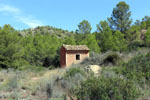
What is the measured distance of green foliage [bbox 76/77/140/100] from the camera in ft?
13.3

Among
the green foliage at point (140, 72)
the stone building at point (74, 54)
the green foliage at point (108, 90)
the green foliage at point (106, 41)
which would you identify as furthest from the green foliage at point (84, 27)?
the green foliage at point (108, 90)

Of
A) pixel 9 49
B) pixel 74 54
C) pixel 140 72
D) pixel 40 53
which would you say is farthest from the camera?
pixel 40 53

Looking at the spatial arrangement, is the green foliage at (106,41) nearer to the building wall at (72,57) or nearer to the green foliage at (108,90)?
the building wall at (72,57)

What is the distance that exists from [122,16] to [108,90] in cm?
3141

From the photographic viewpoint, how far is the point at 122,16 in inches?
1291

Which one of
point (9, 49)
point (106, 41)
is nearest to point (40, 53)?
point (9, 49)

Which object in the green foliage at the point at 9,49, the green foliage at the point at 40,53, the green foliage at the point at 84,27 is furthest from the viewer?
the green foliage at the point at 84,27

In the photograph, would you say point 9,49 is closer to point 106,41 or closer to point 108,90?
point 106,41

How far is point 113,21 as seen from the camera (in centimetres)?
3397

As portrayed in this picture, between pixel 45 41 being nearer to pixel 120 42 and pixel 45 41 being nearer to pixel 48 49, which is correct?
pixel 48 49

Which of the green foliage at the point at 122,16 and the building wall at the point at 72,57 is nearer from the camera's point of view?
the building wall at the point at 72,57

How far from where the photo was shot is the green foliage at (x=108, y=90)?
4.05 meters

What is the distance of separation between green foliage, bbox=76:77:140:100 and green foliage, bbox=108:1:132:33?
3069 cm

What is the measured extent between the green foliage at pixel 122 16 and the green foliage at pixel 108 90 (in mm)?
30685
